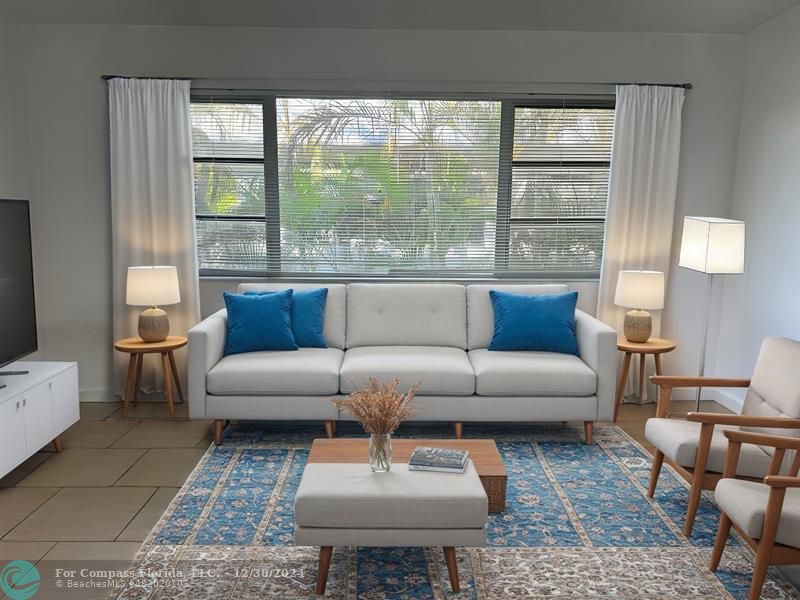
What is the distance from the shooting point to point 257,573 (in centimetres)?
272

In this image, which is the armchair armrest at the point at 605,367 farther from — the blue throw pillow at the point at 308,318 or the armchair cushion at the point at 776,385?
the blue throw pillow at the point at 308,318

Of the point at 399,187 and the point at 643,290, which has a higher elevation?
the point at 399,187

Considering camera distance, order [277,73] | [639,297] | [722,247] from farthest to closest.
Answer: [277,73], [639,297], [722,247]

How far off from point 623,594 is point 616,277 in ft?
9.49

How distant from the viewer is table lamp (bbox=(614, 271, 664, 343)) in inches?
185

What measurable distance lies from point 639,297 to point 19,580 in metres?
3.94

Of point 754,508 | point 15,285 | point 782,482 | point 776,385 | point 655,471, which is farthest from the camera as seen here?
point 15,285

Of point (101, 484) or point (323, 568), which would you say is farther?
point (101, 484)

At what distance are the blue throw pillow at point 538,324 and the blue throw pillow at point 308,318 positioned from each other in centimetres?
118

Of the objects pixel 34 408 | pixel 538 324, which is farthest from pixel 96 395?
pixel 538 324

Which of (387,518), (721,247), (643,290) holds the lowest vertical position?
(387,518)

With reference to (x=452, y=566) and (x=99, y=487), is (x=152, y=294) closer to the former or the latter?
(x=99, y=487)

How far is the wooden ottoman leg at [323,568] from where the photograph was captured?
8.45ft

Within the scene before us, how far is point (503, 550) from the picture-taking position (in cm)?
291
